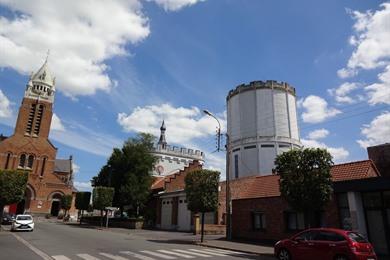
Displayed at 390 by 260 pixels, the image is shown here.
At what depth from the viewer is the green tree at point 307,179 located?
1695 cm

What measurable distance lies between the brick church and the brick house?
5044 cm

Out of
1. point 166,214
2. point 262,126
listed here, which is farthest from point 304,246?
point 262,126

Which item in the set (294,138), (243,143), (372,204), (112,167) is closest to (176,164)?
(243,143)

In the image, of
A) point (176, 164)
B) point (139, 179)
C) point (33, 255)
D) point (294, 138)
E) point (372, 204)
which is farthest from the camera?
point (176, 164)

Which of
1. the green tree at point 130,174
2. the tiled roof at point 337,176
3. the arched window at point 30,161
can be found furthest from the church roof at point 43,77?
the tiled roof at point 337,176

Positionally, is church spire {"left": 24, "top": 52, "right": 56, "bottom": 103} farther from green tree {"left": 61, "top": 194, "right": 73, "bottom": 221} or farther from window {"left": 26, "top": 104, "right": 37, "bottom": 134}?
green tree {"left": 61, "top": 194, "right": 73, "bottom": 221}

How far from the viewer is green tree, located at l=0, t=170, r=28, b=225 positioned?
2823 cm

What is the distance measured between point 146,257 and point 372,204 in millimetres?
12713

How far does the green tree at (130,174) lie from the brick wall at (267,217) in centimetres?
1893

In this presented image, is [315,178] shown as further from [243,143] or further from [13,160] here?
[13,160]

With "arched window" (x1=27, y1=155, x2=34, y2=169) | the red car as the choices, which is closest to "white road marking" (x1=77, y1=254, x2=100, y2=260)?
the red car

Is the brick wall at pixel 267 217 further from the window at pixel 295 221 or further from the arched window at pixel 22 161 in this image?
the arched window at pixel 22 161

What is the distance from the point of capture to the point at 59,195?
6712 cm

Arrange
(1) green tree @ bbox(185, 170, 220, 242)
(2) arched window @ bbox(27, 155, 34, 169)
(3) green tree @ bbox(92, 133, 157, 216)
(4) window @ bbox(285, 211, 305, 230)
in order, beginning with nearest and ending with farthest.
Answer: (4) window @ bbox(285, 211, 305, 230)
(1) green tree @ bbox(185, 170, 220, 242)
(3) green tree @ bbox(92, 133, 157, 216)
(2) arched window @ bbox(27, 155, 34, 169)
